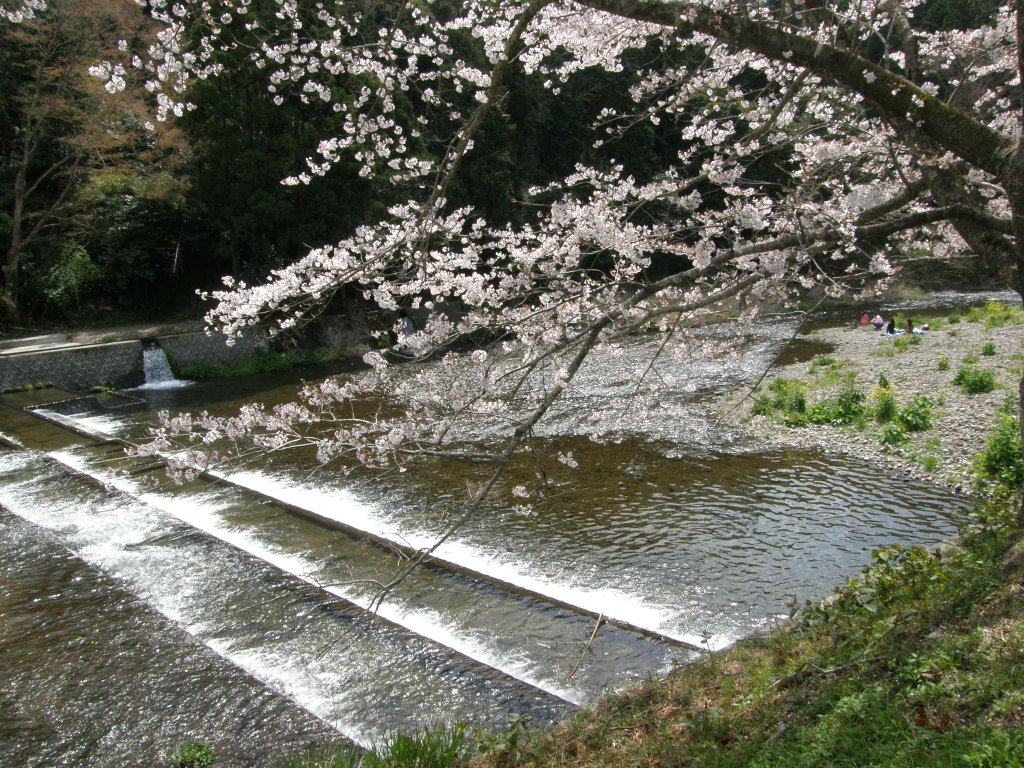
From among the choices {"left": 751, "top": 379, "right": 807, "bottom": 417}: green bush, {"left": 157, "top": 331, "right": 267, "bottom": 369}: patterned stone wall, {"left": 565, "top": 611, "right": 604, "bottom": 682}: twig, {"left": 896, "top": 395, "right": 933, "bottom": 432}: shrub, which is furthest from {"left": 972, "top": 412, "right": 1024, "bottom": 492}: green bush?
{"left": 157, "top": 331, "right": 267, "bottom": 369}: patterned stone wall

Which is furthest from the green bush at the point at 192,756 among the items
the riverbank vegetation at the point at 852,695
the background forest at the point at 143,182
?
the background forest at the point at 143,182

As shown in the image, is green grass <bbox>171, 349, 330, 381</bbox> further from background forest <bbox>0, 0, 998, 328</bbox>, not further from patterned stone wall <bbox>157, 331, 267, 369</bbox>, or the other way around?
background forest <bbox>0, 0, 998, 328</bbox>

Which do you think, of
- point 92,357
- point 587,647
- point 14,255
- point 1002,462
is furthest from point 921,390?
point 14,255

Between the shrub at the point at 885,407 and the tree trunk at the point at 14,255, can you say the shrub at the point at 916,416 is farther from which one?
the tree trunk at the point at 14,255

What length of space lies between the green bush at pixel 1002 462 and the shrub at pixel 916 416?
143cm

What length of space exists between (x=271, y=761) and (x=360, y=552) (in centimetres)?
250

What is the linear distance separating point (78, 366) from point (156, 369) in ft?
4.66

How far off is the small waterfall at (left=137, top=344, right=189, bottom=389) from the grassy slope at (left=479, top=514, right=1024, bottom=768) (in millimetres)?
13837

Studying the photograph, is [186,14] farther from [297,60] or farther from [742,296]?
[742,296]

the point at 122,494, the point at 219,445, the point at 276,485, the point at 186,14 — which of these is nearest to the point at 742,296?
the point at 186,14

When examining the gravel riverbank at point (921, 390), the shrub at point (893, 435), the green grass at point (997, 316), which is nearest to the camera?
the gravel riverbank at point (921, 390)

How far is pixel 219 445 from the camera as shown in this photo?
9.95 meters

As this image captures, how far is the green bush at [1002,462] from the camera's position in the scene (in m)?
5.96

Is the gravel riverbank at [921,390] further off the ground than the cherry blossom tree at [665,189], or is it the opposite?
the cherry blossom tree at [665,189]
